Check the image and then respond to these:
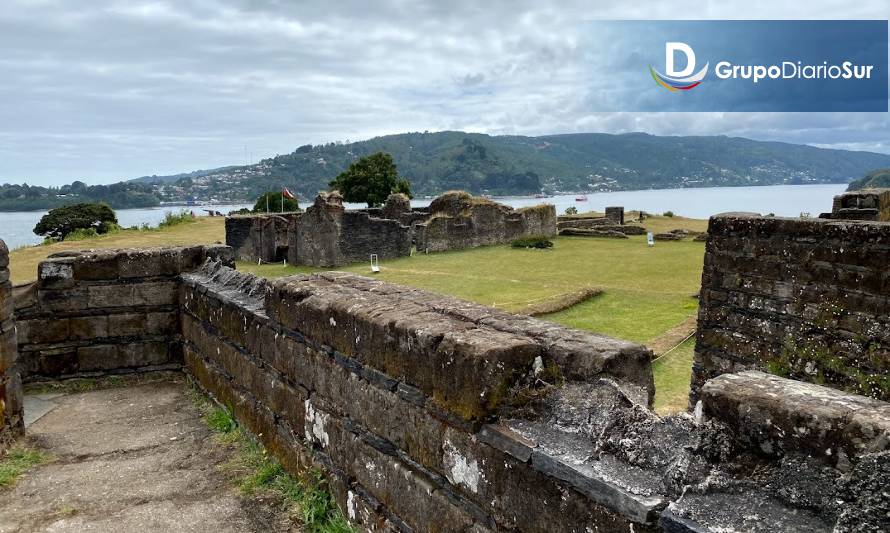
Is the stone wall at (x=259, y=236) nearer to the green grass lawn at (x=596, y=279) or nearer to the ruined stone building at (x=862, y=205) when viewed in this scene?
the green grass lawn at (x=596, y=279)

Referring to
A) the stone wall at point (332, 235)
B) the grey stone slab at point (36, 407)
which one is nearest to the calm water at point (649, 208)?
the stone wall at point (332, 235)

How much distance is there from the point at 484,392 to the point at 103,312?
19.0 feet

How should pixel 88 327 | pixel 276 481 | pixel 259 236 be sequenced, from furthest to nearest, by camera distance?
pixel 259 236
pixel 88 327
pixel 276 481

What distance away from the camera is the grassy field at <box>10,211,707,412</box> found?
42.6 ft

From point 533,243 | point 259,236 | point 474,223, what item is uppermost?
point 474,223

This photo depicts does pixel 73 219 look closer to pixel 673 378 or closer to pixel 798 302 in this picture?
pixel 673 378

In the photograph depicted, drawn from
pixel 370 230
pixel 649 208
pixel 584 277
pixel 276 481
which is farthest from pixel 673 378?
pixel 649 208

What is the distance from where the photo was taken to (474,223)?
31.5 m

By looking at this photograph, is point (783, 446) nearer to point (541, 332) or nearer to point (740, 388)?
point (740, 388)

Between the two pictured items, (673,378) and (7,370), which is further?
(673,378)

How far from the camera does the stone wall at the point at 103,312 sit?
6.86 meters

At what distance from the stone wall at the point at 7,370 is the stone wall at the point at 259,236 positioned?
2058 cm

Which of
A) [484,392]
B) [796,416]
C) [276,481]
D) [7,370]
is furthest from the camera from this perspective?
[7,370]

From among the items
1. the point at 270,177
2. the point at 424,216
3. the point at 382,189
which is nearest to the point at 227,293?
the point at 424,216
